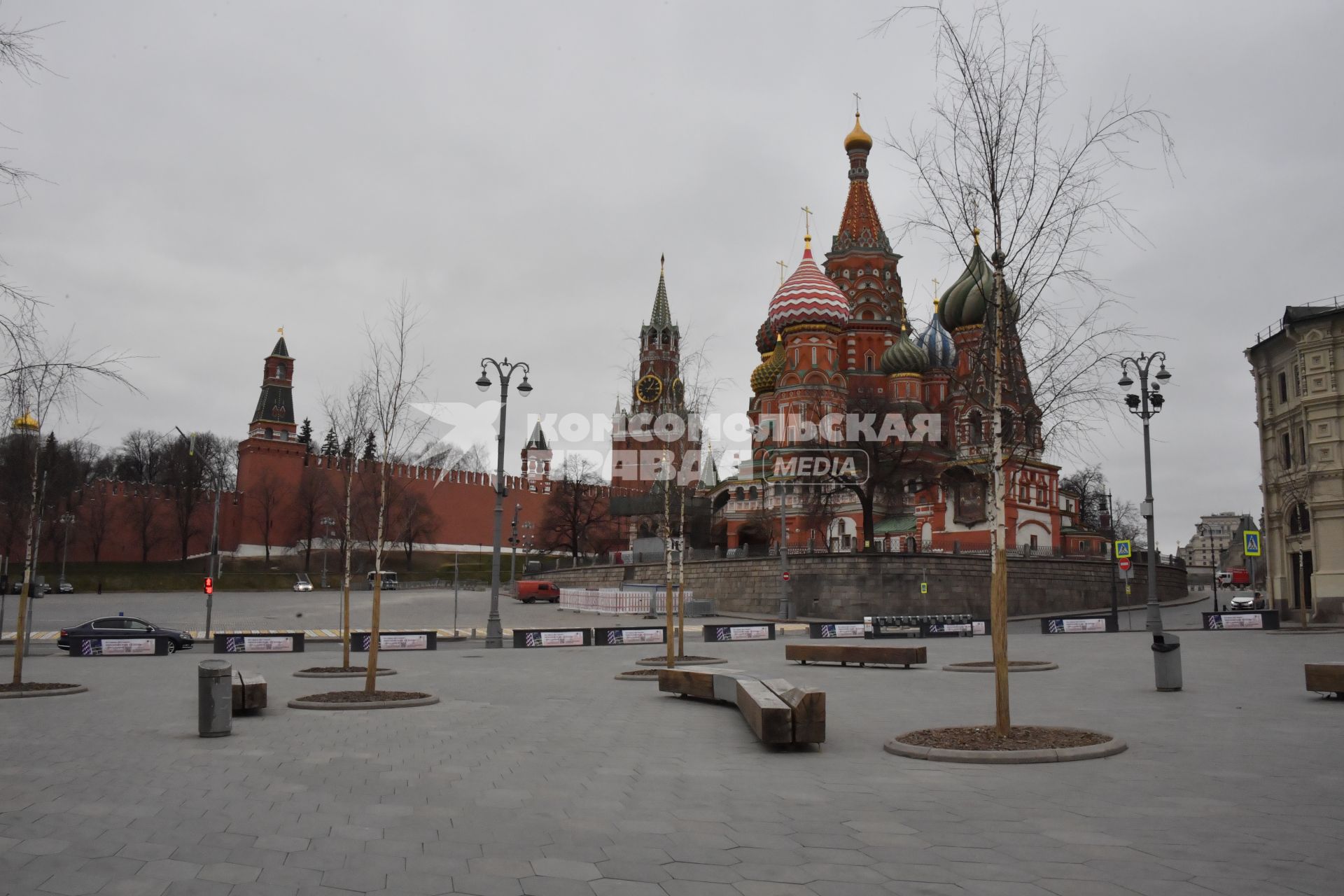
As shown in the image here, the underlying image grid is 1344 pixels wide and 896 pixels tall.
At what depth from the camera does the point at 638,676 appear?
18.9 m

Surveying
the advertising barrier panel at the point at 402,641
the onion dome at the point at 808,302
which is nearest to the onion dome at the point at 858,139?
the onion dome at the point at 808,302

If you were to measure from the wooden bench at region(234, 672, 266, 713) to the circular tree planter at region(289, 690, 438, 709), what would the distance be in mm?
888

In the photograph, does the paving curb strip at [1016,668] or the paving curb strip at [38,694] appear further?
the paving curb strip at [1016,668]

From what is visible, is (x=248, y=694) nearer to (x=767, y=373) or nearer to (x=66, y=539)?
(x=66, y=539)

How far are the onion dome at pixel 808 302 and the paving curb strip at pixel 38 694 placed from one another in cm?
5566

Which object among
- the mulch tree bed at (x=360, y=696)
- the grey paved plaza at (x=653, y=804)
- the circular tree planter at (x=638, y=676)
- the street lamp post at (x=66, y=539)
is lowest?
the circular tree planter at (x=638, y=676)

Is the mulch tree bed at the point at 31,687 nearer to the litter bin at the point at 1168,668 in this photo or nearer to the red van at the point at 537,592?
the litter bin at the point at 1168,668

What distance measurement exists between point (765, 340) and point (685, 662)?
63.7 meters

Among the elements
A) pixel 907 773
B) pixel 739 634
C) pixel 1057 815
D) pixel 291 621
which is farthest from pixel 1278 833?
pixel 291 621

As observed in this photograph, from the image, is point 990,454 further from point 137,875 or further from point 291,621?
point 291,621

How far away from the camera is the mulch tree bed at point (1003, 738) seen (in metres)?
9.68

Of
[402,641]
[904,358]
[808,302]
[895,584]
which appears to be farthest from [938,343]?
[402,641]

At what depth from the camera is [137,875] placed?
5660 millimetres

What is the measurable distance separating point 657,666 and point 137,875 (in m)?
15.7
